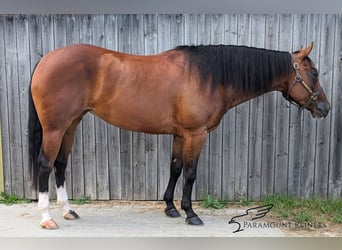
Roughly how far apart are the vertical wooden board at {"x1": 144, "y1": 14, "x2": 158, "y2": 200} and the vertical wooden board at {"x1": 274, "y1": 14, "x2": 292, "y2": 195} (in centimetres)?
133

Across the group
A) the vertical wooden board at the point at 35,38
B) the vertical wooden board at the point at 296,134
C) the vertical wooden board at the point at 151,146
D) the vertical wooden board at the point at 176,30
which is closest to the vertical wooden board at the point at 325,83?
the vertical wooden board at the point at 296,134

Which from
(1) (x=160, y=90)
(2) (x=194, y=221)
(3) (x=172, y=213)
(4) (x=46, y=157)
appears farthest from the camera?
(3) (x=172, y=213)

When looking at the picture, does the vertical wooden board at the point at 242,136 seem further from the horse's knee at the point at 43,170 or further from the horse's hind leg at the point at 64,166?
the horse's knee at the point at 43,170

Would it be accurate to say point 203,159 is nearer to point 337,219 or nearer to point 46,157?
point 337,219

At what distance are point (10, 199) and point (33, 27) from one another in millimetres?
1895

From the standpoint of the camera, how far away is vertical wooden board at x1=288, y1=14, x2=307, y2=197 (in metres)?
3.92

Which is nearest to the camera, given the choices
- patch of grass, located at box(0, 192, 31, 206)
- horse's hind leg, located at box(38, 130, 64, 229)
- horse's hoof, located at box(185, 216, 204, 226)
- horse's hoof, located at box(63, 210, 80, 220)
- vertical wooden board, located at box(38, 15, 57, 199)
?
horse's hind leg, located at box(38, 130, 64, 229)

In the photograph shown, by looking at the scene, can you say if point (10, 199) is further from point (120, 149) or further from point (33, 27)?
point (33, 27)

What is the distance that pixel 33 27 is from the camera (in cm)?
390

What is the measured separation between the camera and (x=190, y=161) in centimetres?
336

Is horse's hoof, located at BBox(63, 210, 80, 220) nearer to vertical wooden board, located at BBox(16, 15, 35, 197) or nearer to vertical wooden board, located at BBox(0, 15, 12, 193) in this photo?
vertical wooden board, located at BBox(16, 15, 35, 197)

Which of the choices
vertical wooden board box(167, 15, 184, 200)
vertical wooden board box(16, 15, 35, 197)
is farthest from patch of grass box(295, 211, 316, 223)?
vertical wooden board box(16, 15, 35, 197)

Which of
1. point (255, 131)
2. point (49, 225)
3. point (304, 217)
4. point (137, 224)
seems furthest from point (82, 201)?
point (304, 217)

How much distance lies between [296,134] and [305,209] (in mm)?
806
